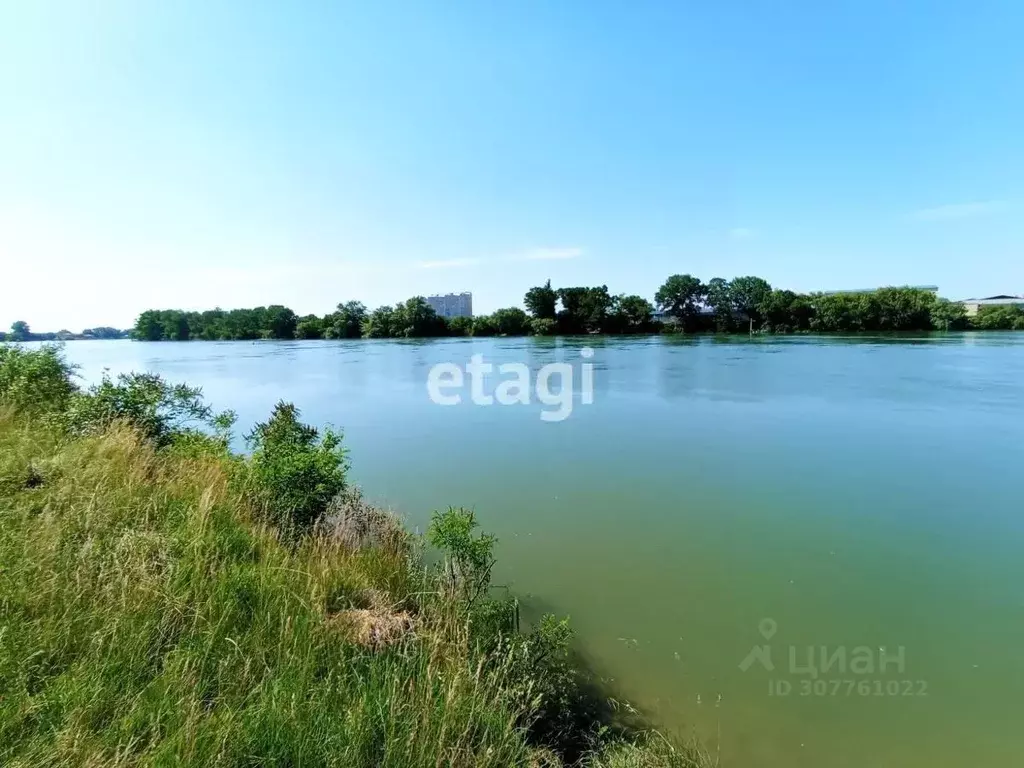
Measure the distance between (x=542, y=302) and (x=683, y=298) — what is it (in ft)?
79.6

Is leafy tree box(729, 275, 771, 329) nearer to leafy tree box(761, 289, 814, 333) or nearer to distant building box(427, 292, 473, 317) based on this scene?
leafy tree box(761, 289, 814, 333)

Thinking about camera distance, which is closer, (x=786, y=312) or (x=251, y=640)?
(x=251, y=640)

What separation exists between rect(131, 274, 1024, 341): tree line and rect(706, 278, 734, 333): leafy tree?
0.51 feet

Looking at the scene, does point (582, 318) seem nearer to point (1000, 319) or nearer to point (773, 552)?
point (1000, 319)

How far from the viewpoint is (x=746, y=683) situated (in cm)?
412

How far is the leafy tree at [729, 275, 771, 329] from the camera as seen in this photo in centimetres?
7812

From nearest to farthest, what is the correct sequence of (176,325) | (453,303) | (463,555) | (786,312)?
(463,555) → (786,312) → (176,325) → (453,303)

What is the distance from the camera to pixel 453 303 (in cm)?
15375

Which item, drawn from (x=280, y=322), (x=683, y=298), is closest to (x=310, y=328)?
(x=280, y=322)

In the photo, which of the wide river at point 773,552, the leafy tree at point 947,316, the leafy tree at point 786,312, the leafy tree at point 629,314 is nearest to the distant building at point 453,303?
the leafy tree at point 629,314

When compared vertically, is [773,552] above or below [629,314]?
below

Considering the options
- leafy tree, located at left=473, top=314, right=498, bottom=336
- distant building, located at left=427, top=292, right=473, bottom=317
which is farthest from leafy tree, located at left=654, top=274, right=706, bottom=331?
distant building, located at left=427, top=292, right=473, bottom=317

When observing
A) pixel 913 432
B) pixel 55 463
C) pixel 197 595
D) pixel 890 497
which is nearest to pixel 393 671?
pixel 197 595

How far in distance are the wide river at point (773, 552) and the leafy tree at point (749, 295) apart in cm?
6705
